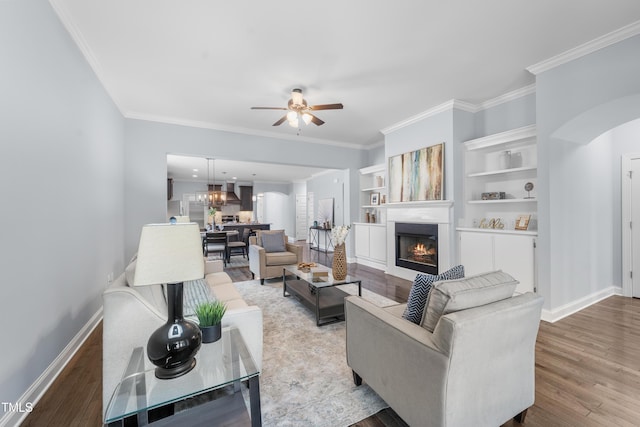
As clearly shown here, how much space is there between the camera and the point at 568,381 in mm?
1954

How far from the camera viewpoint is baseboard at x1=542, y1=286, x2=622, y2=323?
2.99 meters

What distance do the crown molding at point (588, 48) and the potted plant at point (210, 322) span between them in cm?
411

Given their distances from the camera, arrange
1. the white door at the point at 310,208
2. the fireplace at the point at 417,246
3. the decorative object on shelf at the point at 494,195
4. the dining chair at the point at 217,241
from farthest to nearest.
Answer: the white door at the point at 310,208, the dining chair at the point at 217,241, the fireplace at the point at 417,246, the decorative object on shelf at the point at 494,195

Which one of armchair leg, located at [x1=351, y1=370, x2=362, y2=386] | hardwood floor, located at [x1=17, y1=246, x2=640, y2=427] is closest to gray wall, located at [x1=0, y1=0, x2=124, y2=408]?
hardwood floor, located at [x1=17, y1=246, x2=640, y2=427]

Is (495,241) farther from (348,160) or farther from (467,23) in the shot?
(348,160)

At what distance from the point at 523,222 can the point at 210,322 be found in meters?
3.97

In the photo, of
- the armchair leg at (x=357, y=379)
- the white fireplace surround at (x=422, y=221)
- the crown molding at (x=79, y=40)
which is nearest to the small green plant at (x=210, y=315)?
the armchair leg at (x=357, y=379)

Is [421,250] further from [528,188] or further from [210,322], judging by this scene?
[210,322]

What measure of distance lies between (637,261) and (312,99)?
5.07 metres

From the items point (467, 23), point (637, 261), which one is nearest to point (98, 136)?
point (467, 23)

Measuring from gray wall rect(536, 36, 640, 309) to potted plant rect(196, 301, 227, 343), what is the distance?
344 cm

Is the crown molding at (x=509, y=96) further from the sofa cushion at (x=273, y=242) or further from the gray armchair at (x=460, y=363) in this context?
the sofa cushion at (x=273, y=242)

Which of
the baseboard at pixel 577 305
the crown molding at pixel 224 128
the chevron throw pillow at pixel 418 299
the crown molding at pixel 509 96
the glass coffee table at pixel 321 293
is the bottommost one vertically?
the baseboard at pixel 577 305

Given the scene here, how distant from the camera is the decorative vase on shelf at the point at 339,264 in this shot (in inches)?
128
